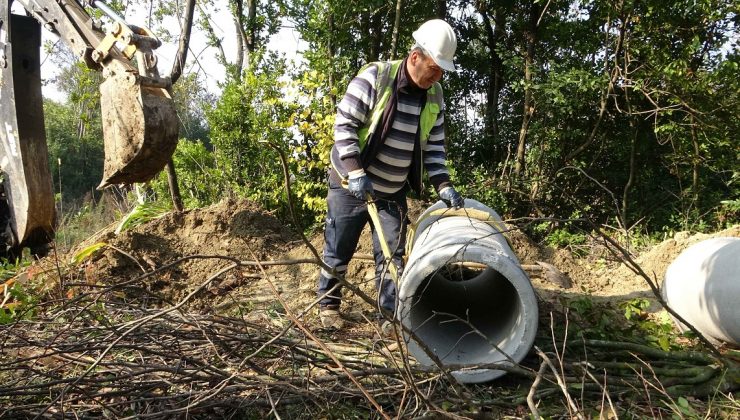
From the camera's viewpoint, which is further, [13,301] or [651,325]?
[13,301]

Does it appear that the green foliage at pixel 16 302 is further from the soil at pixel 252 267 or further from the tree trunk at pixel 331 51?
the tree trunk at pixel 331 51

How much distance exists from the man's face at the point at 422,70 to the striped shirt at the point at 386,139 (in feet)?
0.41

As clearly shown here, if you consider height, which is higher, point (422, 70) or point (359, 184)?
point (422, 70)

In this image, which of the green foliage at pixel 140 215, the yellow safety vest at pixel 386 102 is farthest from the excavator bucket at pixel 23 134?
the yellow safety vest at pixel 386 102

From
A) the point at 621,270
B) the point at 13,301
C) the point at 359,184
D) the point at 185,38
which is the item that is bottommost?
the point at 621,270

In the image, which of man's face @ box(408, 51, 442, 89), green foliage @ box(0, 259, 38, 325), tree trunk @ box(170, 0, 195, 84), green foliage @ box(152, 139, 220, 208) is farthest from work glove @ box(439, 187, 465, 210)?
green foliage @ box(152, 139, 220, 208)

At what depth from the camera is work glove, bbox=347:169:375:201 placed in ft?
12.2

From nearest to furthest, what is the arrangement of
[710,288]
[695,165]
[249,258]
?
[710,288] → [249,258] → [695,165]

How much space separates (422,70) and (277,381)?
2120mm

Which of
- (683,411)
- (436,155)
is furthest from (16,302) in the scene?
(683,411)

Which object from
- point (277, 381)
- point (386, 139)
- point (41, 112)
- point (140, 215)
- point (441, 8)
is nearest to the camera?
point (277, 381)

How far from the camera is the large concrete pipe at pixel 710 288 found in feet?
11.5

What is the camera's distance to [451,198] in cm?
407

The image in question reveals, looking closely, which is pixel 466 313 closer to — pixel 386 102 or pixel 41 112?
pixel 386 102
